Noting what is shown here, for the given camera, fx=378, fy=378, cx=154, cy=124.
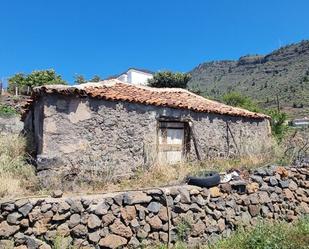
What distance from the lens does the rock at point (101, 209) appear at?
684 centimetres

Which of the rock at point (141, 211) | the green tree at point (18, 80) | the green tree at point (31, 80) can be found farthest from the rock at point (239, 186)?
the green tree at point (18, 80)

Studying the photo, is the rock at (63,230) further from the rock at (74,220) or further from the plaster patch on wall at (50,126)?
the plaster patch on wall at (50,126)

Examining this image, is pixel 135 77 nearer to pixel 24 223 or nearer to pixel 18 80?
pixel 18 80

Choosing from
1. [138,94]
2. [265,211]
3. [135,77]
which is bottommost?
[265,211]

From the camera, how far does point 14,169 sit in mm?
9133

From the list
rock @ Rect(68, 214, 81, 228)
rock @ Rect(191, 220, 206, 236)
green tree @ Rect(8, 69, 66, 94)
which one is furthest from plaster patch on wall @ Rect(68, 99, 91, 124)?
green tree @ Rect(8, 69, 66, 94)

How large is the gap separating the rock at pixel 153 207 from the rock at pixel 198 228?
2.80ft

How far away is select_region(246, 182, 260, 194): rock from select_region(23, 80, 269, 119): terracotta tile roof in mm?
4071

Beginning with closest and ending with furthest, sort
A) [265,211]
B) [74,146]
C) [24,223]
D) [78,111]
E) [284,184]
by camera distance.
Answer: [24,223], [265,211], [284,184], [74,146], [78,111]

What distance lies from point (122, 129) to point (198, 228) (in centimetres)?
429

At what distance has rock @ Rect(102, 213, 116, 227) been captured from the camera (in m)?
6.86

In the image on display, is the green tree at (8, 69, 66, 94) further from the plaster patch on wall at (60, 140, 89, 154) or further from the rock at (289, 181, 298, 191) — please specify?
the rock at (289, 181, 298, 191)

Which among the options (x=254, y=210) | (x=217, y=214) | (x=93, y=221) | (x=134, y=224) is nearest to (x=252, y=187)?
(x=254, y=210)

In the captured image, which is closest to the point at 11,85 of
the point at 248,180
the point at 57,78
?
the point at 57,78
